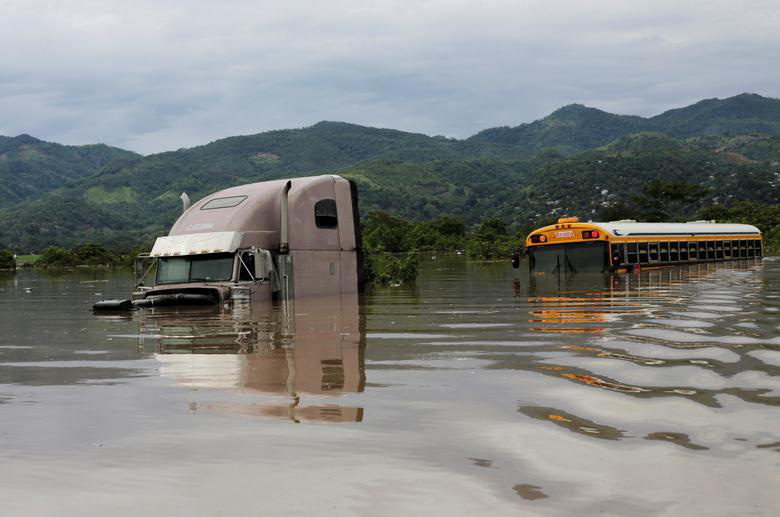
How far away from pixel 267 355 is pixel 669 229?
2832cm

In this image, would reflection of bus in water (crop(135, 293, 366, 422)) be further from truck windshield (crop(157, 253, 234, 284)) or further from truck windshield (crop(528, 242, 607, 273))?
truck windshield (crop(528, 242, 607, 273))

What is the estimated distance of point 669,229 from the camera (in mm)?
36344

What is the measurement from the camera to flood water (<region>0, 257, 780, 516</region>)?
516 centimetres

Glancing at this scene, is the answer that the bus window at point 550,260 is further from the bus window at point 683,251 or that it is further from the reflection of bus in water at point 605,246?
the bus window at point 683,251

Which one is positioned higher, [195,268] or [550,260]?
[195,268]

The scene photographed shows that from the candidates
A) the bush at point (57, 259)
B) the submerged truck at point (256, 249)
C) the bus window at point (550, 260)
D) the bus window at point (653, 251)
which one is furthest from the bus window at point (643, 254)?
the bush at point (57, 259)

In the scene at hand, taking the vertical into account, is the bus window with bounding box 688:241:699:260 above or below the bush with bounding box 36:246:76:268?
below

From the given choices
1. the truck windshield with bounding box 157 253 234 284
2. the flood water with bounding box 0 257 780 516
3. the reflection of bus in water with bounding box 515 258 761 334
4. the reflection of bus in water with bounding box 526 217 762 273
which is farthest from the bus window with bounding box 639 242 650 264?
the flood water with bounding box 0 257 780 516

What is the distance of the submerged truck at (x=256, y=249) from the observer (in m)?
19.9

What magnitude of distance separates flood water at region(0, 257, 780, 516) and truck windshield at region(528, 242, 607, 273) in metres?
16.8

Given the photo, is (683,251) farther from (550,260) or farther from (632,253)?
(550,260)

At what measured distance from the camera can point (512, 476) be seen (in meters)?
5.46

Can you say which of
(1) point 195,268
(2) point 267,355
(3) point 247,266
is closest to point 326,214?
(3) point 247,266

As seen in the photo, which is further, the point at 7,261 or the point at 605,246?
the point at 7,261
